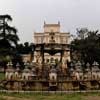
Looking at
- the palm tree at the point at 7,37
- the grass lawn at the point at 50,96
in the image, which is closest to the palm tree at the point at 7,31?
the palm tree at the point at 7,37

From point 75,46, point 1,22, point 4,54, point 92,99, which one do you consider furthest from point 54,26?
point 92,99

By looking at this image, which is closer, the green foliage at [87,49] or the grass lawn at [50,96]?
the grass lawn at [50,96]

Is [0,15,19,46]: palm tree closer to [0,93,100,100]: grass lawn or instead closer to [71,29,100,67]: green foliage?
[71,29,100,67]: green foliage

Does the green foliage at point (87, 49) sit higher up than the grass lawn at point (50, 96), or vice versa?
the green foliage at point (87, 49)

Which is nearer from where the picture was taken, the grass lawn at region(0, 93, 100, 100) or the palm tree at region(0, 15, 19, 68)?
the grass lawn at region(0, 93, 100, 100)

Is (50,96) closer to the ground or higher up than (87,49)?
closer to the ground

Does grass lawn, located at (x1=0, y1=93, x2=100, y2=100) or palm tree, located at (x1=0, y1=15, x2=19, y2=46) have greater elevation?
palm tree, located at (x1=0, y1=15, x2=19, y2=46)

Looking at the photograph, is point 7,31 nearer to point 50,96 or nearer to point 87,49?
point 87,49

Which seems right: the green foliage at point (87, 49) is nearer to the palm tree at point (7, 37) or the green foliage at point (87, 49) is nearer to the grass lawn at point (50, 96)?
the palm tree at point (7, 37)

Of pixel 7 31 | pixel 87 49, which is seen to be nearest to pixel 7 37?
pixel 7 31

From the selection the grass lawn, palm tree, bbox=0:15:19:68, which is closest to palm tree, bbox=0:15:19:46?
palm tree, bbox=0:15:19:68

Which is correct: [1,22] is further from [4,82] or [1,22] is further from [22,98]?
[22,98]

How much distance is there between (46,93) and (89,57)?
47862mm

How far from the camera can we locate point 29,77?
95.8 feet
